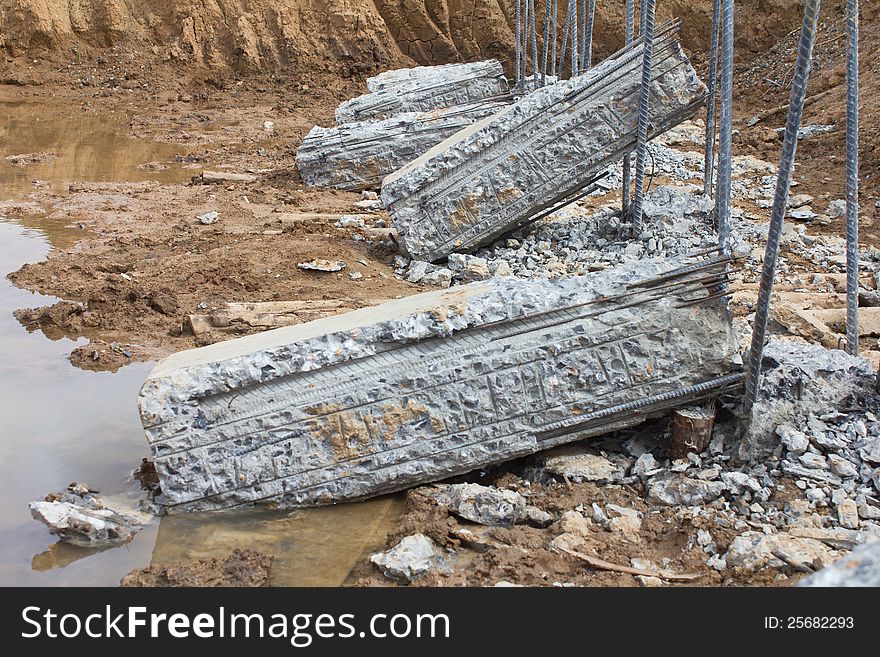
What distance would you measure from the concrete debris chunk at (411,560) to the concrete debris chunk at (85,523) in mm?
1079

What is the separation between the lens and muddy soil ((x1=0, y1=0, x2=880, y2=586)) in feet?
12.4

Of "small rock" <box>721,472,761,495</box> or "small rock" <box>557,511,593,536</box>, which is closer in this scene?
"small rock" <box>557,511,593,536</box>

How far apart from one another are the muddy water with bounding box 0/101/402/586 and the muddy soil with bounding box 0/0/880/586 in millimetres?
169

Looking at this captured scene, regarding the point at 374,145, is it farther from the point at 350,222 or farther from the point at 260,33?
the point at 260,33

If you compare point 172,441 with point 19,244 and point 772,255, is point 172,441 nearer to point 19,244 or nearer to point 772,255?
point 772,255

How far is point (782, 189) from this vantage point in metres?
3.56

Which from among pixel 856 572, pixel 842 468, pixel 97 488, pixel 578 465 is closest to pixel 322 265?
pixel 97 488

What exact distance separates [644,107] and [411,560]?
4.58 meters

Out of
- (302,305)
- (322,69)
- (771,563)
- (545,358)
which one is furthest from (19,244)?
(322,69)

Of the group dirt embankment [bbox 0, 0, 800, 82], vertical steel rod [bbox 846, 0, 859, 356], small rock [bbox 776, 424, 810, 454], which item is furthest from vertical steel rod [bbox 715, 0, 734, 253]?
dirt embankment [bbox 0, 0, 800, 82]

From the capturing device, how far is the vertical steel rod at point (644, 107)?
650cm

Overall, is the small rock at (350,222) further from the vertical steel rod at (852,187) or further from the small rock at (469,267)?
the vertical steel rod at (852,187)

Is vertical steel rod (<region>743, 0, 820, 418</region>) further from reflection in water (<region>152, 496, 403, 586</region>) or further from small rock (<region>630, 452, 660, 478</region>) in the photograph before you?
reflection in water (<region>152, 496, 403, 586</region>)

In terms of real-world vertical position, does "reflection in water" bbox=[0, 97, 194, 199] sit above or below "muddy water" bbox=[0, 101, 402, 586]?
above
